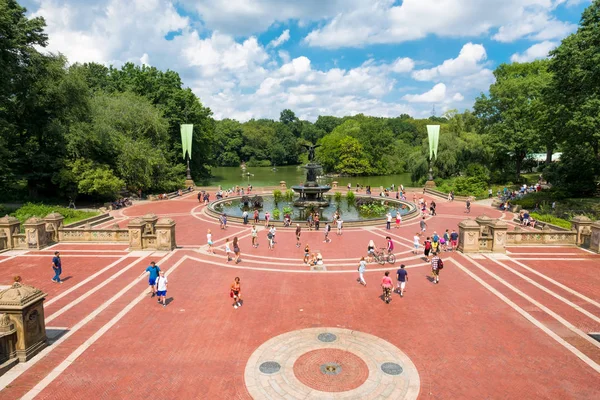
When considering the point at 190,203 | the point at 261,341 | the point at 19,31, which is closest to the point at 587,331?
the point at 261,341

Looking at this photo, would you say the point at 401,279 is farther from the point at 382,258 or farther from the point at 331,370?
the point at 331,370

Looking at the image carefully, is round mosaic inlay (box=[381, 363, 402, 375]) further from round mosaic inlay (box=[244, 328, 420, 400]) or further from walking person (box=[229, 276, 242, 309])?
walking person (box=[229, 276, 242, 309])

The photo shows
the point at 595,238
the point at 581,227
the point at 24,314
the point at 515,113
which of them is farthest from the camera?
the point at 515,113

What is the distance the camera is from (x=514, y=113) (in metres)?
51.9

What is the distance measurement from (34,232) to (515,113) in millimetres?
55611

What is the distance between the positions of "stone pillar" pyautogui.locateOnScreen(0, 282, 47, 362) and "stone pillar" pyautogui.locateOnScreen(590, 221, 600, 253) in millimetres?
26196

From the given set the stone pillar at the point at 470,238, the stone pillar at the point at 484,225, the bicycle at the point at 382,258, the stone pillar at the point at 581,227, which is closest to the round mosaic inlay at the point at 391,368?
the bicycle at the point at 382,258

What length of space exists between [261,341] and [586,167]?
4033 centimetres

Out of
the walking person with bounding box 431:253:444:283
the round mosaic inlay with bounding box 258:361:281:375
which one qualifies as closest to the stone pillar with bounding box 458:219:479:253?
the walking person with bounding box 431:253:444:283

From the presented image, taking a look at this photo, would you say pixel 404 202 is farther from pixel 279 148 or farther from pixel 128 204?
pixel 279 148

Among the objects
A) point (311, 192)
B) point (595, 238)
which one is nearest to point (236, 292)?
point (595, 238)

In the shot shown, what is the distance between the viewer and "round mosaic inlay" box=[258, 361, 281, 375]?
977 centimetres

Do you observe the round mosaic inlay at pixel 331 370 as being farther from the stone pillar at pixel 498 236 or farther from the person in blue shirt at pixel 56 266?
the stone pillar at pixel 498 236

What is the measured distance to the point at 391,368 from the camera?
392 inches
